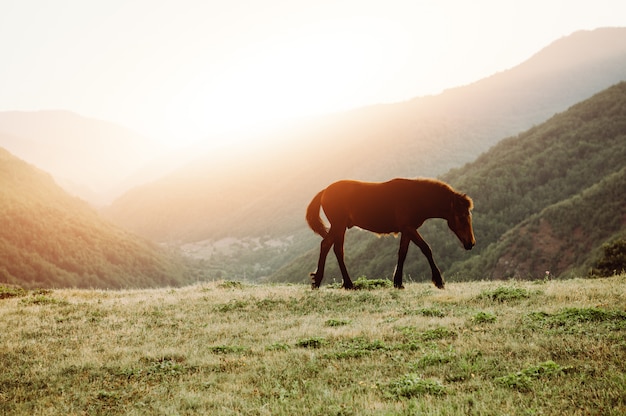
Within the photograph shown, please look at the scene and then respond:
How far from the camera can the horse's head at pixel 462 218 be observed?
45.6 feet

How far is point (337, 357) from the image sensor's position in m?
7.52

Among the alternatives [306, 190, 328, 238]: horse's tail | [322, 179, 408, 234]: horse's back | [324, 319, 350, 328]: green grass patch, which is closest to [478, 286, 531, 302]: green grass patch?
[322, 179, 408, 234]: horse's back

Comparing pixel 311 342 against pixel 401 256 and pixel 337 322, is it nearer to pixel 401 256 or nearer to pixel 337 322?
pixel 337 322

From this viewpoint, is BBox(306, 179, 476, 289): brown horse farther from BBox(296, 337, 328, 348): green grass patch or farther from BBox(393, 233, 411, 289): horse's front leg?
BBox(296, 337, 328, 348): green grass patch

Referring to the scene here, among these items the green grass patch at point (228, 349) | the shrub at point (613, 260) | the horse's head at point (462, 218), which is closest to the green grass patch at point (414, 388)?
the green grass patch at point (228, 349)

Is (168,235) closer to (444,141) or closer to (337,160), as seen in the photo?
(337,160)

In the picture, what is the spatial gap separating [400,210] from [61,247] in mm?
103884

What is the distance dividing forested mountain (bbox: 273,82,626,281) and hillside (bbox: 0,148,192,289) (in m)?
39.5

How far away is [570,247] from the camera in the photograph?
47.3 metres

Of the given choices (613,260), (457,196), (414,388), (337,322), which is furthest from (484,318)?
(613,260)

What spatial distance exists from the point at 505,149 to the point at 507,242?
1532 inches

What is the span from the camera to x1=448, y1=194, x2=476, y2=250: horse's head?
13898mm

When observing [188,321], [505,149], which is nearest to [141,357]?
[188,321]

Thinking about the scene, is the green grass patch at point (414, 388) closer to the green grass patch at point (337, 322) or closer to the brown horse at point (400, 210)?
the green grass patch at point (337, 322)
